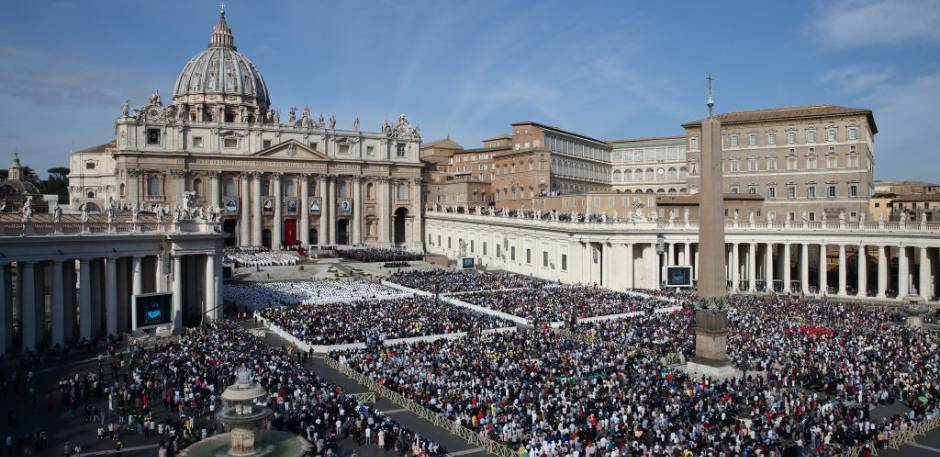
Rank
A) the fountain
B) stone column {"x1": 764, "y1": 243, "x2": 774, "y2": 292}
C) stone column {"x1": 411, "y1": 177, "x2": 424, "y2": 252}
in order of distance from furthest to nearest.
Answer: stone column {"x1": 411, "y1": 177, "x2": 424, "y2": 252}
stone column {"x1": 764, "y1": 243, "x2": 774, "y2": 292}
the fountain

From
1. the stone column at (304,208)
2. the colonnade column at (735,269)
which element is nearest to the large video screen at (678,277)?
the colonnade column at (735,269)

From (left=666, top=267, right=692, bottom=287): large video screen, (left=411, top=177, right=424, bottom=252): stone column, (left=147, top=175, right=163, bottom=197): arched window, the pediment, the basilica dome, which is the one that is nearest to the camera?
(left=666, top=267, right=692, bottom=287): large video screen

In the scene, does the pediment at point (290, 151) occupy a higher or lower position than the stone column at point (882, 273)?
higher

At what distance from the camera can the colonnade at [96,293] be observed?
1218 inches

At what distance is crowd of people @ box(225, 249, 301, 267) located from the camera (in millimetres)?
65750

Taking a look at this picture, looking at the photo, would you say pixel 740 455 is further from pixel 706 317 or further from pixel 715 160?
pixel 715 160

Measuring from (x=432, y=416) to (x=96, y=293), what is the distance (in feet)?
72.6

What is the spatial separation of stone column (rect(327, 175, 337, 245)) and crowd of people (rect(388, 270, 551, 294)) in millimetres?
29759

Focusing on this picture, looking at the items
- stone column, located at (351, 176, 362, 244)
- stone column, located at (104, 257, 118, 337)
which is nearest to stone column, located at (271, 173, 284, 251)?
stone column, located at (351, 176, 362, 244)

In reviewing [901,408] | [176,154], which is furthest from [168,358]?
[176,154]

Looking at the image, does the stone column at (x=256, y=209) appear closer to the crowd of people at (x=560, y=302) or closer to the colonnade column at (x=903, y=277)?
the crowd of people at (x=560, y=302)

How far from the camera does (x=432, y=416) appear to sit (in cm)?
2214

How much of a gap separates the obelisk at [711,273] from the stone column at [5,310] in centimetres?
2833

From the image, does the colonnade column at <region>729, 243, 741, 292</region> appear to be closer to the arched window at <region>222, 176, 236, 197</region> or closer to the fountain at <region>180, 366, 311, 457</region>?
the fountain at <region>180, 366, 311, 457</region>
